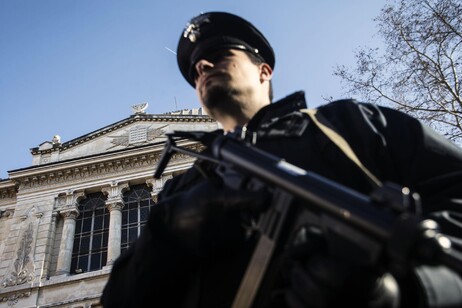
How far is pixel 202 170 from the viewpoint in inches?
74.3

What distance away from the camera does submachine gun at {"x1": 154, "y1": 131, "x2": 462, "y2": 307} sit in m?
0.98

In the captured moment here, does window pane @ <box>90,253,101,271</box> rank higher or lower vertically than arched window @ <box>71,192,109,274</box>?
lower

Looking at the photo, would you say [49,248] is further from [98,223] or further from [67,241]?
[98,223]

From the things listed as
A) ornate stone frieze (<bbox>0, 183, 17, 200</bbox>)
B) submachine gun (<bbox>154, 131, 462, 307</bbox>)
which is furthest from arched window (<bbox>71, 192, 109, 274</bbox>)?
submachine gun (<bbox>154, 131, 462, 307</bbox>)

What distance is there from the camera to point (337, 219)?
1165 mm

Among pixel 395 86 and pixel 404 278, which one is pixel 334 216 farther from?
pixel 395 86

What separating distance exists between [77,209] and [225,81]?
17593 millimetres

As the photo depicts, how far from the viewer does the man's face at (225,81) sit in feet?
7.68

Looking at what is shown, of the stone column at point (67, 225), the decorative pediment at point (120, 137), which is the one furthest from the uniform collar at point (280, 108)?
the decorative pediment at point (120, 137)

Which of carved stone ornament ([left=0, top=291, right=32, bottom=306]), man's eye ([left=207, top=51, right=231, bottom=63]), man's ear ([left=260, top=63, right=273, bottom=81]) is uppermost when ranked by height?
carved stone ornament ([left=0, top=291, right=32, bottom=306])

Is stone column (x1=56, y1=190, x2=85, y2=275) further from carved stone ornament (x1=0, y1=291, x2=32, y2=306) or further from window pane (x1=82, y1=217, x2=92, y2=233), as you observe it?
carved stone ornament (x1=0, y1=291, x2=32, y2=306)

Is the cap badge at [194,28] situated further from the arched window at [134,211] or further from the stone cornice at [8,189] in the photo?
the stone cornice at [8,189]

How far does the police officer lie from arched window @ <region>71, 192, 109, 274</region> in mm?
15814

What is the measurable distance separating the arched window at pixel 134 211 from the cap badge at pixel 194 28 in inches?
583
